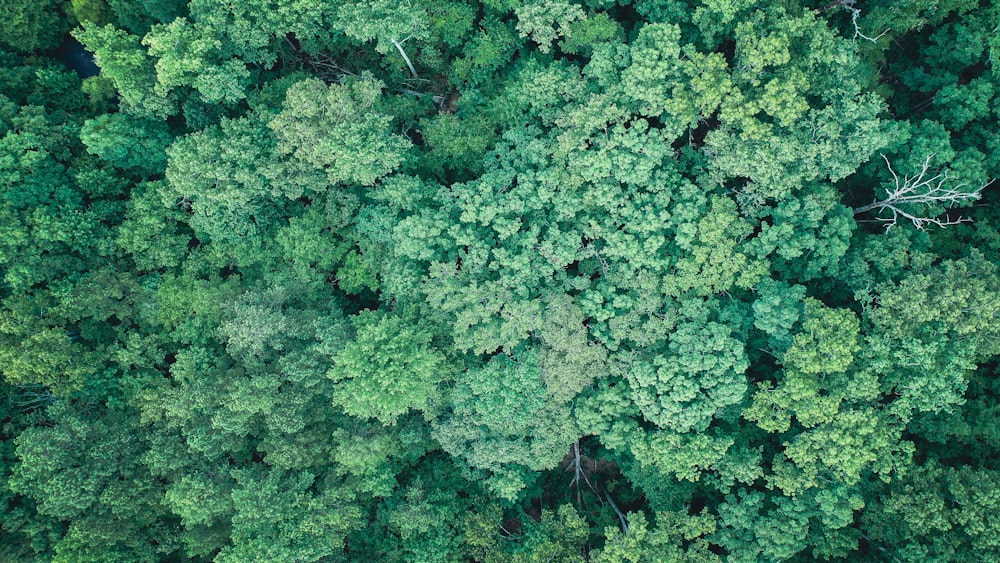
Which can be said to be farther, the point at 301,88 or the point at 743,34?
the point at 301,88

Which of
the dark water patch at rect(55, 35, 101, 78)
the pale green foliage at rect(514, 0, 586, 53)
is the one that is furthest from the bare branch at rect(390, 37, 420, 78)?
the dark water patch at rect(55, 35, 101, 78)

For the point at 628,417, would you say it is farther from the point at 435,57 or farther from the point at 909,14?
the point at 909,14

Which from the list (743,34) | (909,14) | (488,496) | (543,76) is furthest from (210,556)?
(909,14)

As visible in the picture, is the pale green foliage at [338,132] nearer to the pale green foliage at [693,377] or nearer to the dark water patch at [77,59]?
the dark water patch at [77,59]

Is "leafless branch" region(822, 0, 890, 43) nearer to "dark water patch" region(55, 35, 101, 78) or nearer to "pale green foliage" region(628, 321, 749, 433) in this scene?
"pale green foliage" region(628, 321, 749, 433)

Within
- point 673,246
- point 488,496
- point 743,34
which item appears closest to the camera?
point 743,34

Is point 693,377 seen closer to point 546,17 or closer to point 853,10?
point 546,17

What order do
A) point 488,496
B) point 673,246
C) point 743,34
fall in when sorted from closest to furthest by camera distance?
point 743,34 < point 673,246 < point 488,496

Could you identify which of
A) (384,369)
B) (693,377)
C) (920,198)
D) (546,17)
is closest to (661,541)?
(693,377)
